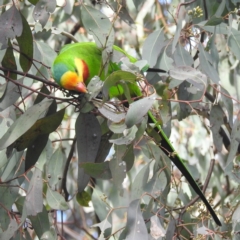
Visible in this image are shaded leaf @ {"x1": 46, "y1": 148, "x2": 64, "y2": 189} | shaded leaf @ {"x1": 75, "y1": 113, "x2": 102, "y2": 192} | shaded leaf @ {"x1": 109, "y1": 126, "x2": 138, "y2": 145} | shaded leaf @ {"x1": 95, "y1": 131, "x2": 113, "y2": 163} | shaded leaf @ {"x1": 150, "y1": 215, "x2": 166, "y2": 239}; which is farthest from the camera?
shaded leaf @ {"x1": 46, "y1": 148, "x2": 64, "y2": 189}

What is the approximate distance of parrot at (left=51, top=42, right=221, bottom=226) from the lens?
5.77 feet

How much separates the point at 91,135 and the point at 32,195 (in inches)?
10.4

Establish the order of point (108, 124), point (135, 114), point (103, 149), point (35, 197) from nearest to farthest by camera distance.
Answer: point (135, 114) < point (108, 124) < point (35, 197) < point (103, 149)

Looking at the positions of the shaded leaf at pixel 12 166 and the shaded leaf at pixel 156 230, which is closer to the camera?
the shaded leaf at pixel 156 230

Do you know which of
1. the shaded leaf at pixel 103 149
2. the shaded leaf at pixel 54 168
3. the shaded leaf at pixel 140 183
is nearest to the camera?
the shaded leaf at pixel 103 149

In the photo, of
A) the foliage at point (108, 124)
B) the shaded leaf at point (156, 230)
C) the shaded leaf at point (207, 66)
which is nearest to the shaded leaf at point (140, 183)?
the foliage at point (108, 124)

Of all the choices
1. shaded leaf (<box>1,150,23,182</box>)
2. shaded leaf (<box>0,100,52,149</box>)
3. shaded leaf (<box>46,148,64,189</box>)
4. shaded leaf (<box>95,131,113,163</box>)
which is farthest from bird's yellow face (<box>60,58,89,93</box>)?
shaded leaf (<box>46,148,64,189</box>)

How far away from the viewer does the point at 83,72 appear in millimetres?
1926

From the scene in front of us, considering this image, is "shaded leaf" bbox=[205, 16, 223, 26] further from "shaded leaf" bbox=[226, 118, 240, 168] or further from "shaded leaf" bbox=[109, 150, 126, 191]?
"shaded leaf" bbox=[109, 150, 126, 191]

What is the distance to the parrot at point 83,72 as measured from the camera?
1758 mm

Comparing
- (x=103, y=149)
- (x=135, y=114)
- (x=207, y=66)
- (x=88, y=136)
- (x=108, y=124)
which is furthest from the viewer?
(x=207, y=66)

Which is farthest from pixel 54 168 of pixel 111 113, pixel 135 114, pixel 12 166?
pixel 135 114

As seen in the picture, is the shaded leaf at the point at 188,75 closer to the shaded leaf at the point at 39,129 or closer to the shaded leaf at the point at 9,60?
the shaded leaf at the point at 39,129

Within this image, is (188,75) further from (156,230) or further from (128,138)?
(156,230)
